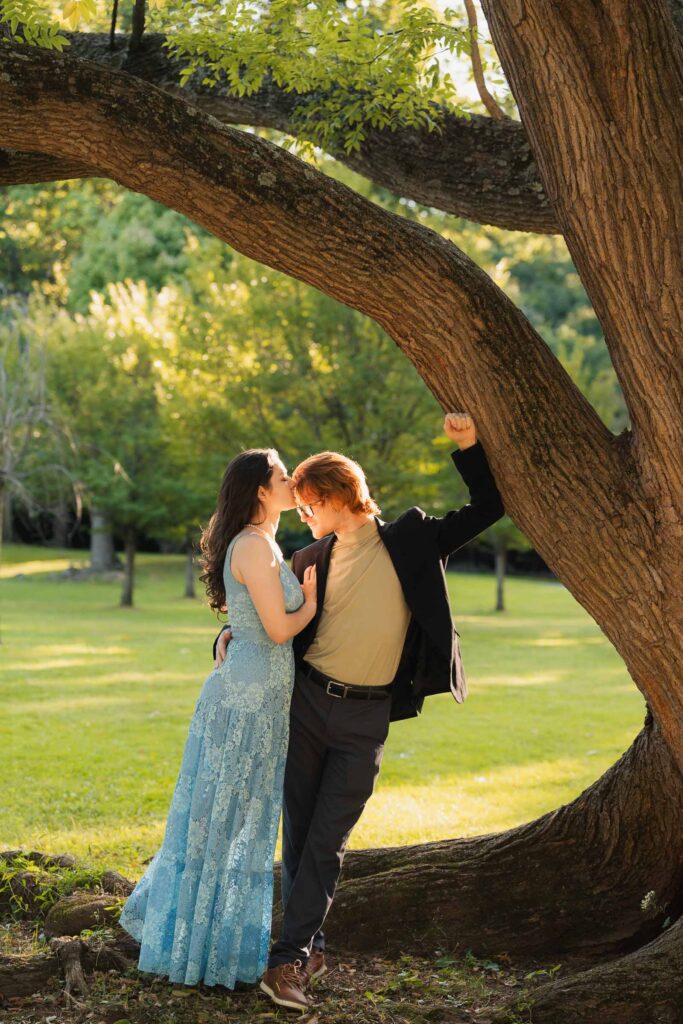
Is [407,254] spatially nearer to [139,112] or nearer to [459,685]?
[139,112]

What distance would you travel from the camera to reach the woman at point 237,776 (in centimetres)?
438

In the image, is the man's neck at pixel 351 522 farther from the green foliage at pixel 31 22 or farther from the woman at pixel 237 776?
the green foliage at pixel 31 22

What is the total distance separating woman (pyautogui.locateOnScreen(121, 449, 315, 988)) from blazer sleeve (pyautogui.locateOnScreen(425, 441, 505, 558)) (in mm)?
549

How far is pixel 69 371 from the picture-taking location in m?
31.4

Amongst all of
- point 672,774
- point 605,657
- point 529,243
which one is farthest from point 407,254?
point 529,243

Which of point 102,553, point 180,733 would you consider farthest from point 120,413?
point 180,733

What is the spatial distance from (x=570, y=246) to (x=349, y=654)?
70.3 inches

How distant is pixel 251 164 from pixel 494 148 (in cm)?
174

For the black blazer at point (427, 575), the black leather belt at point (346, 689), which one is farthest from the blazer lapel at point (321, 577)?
the black leather belt at point (346, 689)

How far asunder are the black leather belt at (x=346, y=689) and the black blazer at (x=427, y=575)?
127 mm

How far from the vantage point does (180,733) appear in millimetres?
12469

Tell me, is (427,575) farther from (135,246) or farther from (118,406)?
(135,246)

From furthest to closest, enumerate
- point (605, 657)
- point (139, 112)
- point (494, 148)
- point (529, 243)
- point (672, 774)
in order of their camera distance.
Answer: point (529, 243) < point (605, 657) < point (494, 148) < point (672, 774) < point (139, 112)

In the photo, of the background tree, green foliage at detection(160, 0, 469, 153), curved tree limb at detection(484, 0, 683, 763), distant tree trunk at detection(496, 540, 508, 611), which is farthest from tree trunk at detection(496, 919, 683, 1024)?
distant tree trunk at detection(496, 540, 508, 611)
